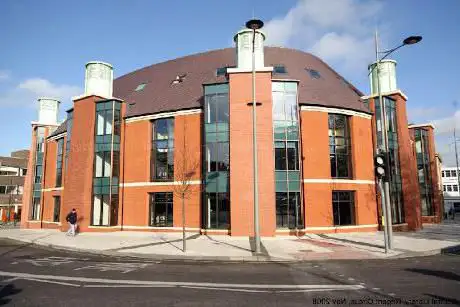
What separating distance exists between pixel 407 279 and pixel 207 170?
1460 centimetres

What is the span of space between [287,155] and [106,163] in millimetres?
13650

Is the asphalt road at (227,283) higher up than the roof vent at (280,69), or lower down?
lower down

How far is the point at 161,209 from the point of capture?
950 inches

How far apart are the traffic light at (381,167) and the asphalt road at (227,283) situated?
137 inches

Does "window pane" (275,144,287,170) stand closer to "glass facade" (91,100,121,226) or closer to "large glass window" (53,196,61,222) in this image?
"glass facade" (91,100,121,226)

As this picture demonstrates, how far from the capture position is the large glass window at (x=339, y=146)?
23672 mm

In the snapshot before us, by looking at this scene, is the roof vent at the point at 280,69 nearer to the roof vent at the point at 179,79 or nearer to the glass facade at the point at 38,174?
the roof vent at the point at 179,79

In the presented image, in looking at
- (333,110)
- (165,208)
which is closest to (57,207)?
(165,208)

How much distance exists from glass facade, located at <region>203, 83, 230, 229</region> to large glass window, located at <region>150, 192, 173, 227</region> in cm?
316

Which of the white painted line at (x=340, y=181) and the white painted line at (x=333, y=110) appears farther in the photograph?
the white painted line at (x=333, y=110)

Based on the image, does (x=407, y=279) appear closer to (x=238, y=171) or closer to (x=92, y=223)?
(x=238, y=171)

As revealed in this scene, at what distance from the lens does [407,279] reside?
30.7ft

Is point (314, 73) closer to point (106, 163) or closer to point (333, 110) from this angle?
point (333, 110)

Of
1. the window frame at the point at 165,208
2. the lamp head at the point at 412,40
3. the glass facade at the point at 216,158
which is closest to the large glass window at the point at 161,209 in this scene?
the window frame at the point at 165,208
